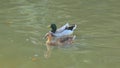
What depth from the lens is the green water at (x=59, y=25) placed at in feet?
42.7

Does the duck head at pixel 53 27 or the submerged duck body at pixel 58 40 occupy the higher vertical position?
the duck head at pixel 53 27

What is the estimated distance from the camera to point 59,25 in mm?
17047

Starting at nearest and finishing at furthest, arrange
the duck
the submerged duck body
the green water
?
the green water < the submerged duck body < the duck

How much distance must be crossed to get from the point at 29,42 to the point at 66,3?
250 inches

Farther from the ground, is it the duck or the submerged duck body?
the duck

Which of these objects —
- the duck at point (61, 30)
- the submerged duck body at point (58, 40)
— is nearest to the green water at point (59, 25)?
the submerged duck body at point (58, 40)

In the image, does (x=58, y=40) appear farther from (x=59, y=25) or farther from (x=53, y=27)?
(x=59, y=25)

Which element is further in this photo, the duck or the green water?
the duck

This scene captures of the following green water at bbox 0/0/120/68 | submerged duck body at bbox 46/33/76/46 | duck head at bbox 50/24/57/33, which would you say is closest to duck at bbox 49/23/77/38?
duck head at bbox 50/24/57/33

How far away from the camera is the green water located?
13.0m

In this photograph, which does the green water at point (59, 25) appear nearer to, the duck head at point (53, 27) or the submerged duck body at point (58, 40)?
the submerged duck body at point (58, 40)

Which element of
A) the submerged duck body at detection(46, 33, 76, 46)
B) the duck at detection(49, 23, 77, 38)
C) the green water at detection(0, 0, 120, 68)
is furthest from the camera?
the duck at detection(49, 23, 77, 38)

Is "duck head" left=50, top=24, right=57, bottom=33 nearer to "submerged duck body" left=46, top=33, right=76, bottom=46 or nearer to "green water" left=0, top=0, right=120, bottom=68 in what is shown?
→ "submerged duck body" left=46, top=33, right=76, bottom=46

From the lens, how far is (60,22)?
1739cm
